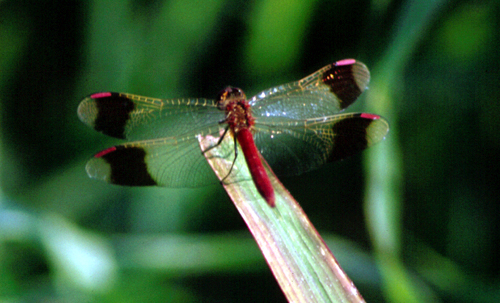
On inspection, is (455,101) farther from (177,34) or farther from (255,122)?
(177,34)

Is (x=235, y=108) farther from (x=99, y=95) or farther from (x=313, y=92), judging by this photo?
(x=99, y=95)

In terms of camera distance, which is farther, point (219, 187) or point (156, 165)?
point (219, 187)

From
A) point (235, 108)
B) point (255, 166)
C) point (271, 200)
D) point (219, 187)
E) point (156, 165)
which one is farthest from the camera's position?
point (219, 187)

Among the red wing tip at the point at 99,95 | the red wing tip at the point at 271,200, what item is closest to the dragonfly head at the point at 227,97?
the red wing tip at the point at 99,95

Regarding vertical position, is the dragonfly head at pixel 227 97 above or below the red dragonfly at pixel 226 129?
above

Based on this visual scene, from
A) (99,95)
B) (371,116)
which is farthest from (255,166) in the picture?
(99,95)

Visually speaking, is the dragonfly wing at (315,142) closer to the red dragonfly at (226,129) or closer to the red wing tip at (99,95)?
the red dragonfly at (226,129)

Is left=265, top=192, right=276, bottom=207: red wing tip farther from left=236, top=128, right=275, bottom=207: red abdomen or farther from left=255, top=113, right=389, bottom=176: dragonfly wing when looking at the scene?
left=255, top=113, right=389, bottom=176: dragonfly wing

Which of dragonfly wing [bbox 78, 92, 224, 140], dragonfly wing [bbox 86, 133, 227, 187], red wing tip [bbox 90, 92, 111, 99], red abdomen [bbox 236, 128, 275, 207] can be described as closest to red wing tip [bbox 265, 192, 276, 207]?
red abdomen [bbox 236, 128, 275, 207]
